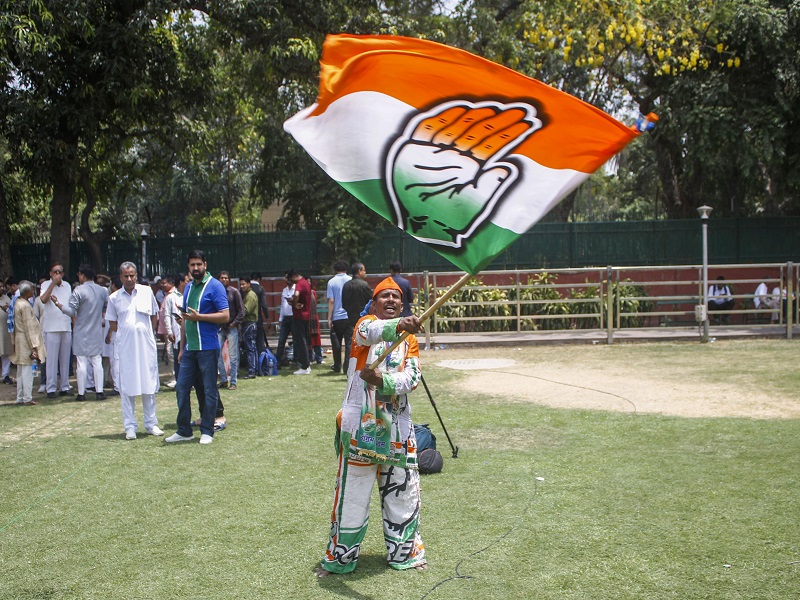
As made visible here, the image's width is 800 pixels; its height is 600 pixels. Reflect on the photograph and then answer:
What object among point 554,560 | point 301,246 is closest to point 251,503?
point 554,560

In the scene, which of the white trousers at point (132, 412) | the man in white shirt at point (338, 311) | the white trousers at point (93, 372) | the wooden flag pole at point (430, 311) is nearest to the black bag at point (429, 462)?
the wooden flag pole at point (430, 311)

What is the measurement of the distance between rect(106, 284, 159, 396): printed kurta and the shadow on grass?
4.73 meters

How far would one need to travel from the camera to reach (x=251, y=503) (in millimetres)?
6914

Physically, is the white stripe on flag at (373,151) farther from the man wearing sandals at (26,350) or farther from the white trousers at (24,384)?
the white trousers at (24,384)

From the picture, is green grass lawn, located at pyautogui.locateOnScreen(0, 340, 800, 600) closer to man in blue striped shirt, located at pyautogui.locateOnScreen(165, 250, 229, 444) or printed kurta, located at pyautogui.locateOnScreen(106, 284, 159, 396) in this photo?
man in blue striped shirt, located at pyautogui.locateOnScreen(165, 250, 229, 444)

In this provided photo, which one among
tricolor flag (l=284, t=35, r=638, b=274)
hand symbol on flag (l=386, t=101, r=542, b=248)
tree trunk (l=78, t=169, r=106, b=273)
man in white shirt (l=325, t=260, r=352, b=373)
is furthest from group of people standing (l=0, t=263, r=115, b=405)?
hand symbol on flag (l=386, t=101, r=542, b=248)

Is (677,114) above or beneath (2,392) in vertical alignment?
above

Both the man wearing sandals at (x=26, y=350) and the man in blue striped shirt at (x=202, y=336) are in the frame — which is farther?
the man wearing sandals at (x=26, y=350)

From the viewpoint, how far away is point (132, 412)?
31.9 feet

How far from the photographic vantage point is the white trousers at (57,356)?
13109 millimetres

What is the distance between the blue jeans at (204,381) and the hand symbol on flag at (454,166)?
4.59 meters

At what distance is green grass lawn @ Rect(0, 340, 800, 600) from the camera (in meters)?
5.17

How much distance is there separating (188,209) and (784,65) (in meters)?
30.1

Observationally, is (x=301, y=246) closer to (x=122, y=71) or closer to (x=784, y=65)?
(x=122, y=71)
